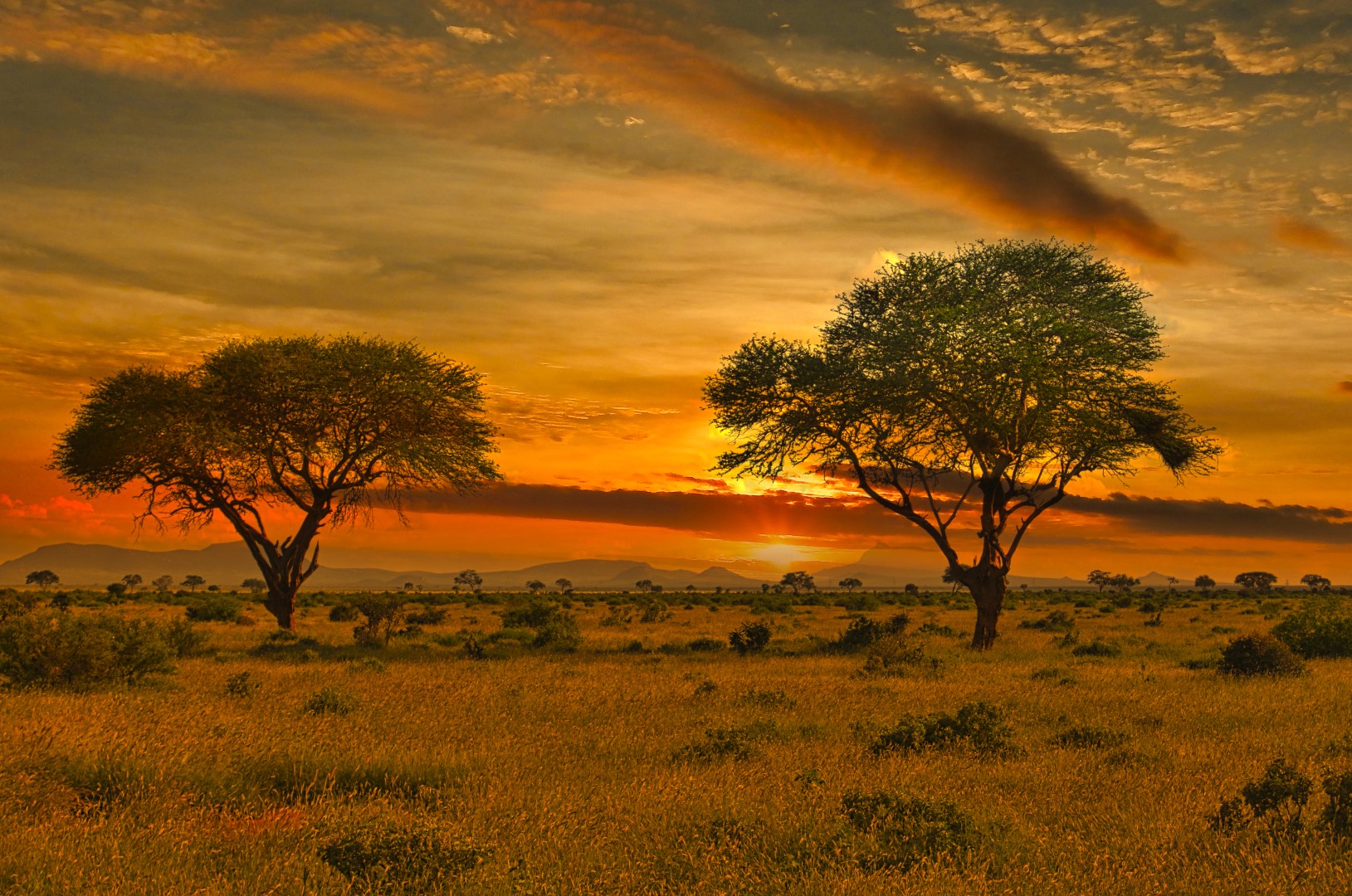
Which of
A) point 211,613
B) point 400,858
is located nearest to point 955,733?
point 400,858

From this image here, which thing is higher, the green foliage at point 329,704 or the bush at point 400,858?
the bush at point 400,858

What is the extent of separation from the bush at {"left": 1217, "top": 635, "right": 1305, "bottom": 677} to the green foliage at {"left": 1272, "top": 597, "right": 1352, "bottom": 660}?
588 centimetres

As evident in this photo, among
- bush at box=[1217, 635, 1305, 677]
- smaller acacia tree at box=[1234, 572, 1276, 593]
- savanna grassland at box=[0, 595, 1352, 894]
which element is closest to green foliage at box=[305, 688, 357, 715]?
savanna grassland at box=[0, 595, 1352, 894]

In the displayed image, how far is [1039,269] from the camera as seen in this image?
96.6 ft

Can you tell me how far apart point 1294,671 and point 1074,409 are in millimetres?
9726

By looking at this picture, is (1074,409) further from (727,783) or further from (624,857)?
(624,857)

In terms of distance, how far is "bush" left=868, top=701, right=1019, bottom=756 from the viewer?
12.1 m

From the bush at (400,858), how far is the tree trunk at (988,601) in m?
24.9

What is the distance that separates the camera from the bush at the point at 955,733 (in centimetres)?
1208

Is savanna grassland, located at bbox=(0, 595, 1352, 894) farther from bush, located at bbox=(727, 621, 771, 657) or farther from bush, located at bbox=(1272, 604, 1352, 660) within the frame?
bush, located at bbox=(1272, 604, 1352, 660)

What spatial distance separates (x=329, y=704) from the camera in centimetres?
1435

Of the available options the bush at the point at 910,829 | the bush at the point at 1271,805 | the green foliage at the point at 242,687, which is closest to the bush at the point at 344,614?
the green foliage at the point at 242,687

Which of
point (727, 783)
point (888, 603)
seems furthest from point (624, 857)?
point (888, 603)

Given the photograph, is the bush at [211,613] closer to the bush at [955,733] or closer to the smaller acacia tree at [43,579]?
the bush at [955,733]
